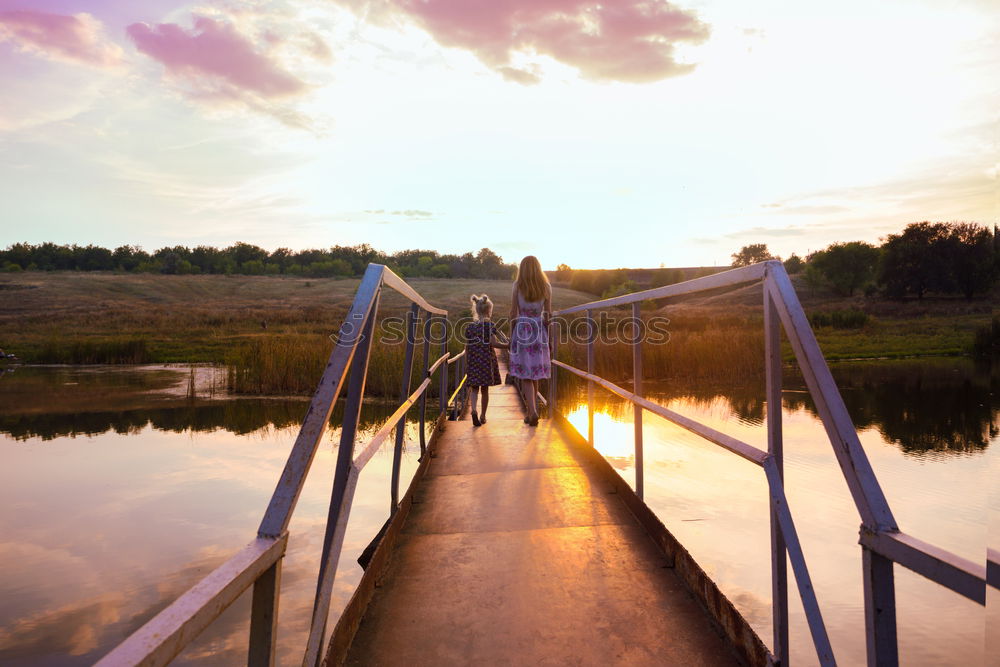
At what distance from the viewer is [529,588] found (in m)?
2.43

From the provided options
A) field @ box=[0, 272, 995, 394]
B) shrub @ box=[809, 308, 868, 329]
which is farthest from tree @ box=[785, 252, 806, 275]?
shrub @ box=[809, 308, 868, 329]

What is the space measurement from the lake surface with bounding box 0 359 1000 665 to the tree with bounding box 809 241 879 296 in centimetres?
5332

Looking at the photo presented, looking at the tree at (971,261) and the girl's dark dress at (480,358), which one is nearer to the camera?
the girl's dark dress at (480,358)

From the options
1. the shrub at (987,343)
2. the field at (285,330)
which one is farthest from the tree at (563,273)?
the shrub at (987,343)

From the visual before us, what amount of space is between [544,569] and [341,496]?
109cm

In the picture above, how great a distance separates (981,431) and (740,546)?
24.5 ft

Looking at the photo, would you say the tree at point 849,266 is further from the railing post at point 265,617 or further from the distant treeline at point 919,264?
the railing post at point 265,617

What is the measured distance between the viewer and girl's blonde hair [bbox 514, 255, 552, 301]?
593cm

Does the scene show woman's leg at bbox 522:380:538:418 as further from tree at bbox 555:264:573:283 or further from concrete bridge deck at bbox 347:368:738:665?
tree at bbox 555:264:573:283

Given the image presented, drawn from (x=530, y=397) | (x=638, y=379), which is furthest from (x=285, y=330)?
(x=638, y=379)

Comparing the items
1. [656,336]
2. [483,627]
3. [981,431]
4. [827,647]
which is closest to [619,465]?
[483,627]

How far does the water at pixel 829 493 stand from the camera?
3793 mm

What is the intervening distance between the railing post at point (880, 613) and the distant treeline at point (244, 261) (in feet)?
252

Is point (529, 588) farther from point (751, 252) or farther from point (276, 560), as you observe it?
point (751, 252)
